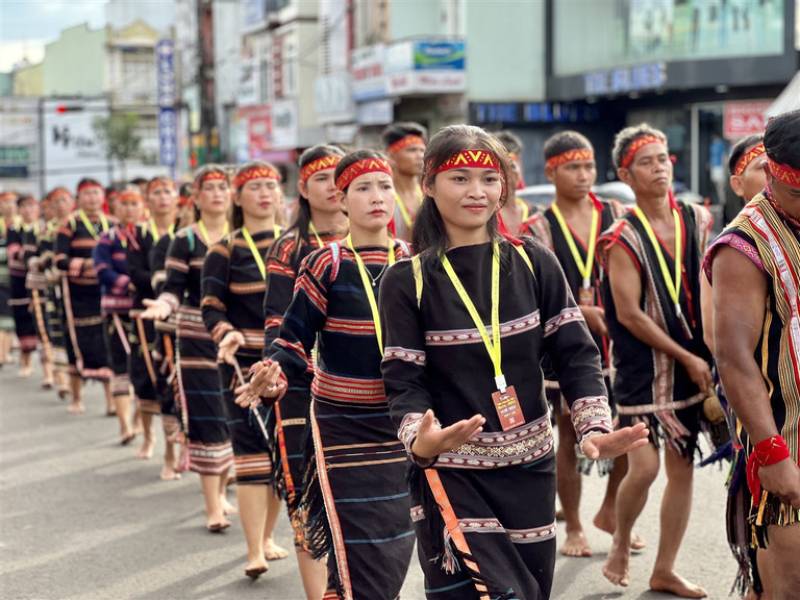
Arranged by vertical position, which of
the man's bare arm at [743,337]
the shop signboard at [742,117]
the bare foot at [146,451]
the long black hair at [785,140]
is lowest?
the bare foot at [146,451]

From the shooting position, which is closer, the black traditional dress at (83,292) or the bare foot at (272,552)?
the bare foot at (272,552)

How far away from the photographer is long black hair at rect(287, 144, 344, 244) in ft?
20.8

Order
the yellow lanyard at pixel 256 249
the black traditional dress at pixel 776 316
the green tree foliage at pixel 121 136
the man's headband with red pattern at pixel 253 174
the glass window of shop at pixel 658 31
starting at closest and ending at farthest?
the black traditional dress at pixel 776 316, the yellow lanyard at pixel 256 249, the man's headband with red pattern at pixel 253 174, the glass window of shop at pixel 658 31, the green tree foliage at pixel 121 136

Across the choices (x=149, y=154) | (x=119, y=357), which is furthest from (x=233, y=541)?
(x=149, y=154)

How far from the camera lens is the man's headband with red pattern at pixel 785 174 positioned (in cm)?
400

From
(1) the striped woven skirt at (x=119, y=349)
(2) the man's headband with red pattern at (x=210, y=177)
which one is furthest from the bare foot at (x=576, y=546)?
(1) the striped woven skirt at (x=119, y=349)

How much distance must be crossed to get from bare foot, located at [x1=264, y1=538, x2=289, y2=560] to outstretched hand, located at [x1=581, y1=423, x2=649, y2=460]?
4.13 meters

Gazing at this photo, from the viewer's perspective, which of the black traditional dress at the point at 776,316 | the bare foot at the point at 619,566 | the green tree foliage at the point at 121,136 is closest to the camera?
the black traditional dress at the point at 776,316

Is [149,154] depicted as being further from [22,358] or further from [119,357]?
[119,357]

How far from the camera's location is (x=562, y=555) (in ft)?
24.3

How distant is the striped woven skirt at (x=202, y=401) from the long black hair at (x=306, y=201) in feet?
7.26

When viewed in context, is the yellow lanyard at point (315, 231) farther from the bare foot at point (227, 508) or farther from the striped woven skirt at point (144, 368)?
the striped woven skirt at point (144, 368)

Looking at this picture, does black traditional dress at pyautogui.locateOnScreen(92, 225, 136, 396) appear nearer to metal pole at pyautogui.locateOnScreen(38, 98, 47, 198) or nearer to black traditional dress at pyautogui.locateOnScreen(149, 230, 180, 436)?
black traditional dress at pyautogui.locateOnScreen(149, 230, 180, 436)

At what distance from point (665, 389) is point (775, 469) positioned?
2467 millimetres
